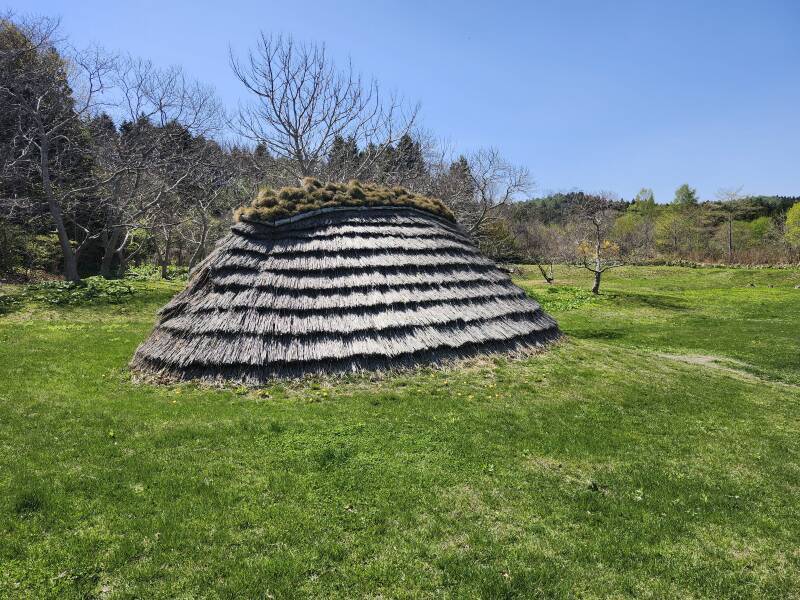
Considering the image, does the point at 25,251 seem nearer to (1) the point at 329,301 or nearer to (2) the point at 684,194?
(1) the point at 329,301

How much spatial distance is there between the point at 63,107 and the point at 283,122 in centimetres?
957

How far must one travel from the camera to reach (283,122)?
77.9 feet

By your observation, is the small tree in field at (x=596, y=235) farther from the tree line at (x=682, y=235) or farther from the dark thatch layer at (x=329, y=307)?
the dark thatch layer at (x=329, y=307)

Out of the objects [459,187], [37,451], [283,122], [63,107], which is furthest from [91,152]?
[37,451]

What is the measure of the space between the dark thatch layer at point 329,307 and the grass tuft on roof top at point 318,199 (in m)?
0.21

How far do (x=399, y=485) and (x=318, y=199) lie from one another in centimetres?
796

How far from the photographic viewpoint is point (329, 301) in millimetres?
9508

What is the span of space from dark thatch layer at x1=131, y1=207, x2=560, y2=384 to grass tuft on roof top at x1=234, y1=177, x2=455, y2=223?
0.67ft

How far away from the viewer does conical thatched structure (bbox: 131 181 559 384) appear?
880cm

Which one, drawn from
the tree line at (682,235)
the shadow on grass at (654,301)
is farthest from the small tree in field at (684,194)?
the shadow on grass at (654,301)

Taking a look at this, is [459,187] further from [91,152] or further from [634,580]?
[634,580]

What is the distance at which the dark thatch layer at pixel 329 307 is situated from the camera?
28.8ft

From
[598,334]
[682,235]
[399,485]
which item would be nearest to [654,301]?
[598,334]

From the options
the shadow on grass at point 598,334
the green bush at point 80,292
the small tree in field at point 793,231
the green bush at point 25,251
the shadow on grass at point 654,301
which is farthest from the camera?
the small tree in field at point 793,231
